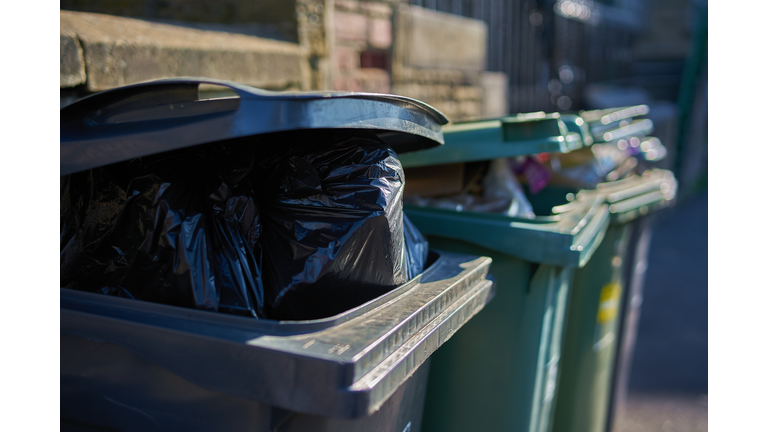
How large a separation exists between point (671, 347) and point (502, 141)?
9.92 ft

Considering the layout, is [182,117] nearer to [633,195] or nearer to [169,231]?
[169,231]

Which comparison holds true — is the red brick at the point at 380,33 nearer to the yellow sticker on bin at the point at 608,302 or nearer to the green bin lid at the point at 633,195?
the green bin lid at the point at 633,195

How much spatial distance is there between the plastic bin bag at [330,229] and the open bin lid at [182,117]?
14cm

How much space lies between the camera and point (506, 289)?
6.16 ft

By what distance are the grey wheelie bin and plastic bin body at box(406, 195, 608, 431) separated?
636 millimetres

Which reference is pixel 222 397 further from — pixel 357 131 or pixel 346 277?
pixel 357 131

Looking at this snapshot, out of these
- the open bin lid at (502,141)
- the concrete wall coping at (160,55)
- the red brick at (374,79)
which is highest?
the red brick at (374,79)

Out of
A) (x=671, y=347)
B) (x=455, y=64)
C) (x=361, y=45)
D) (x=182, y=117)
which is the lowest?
(x=671, y=347)

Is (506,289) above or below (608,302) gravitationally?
above

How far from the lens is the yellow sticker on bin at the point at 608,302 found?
251cm

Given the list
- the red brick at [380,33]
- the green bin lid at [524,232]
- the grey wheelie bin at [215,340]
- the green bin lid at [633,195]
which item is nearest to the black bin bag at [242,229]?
the grey wheelie bin at [215,340]

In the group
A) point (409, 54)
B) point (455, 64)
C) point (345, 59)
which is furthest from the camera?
point (455, 64)

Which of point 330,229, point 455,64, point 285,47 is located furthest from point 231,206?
point 455,64

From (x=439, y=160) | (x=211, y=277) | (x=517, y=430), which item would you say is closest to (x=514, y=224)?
(x=439, y=160)
